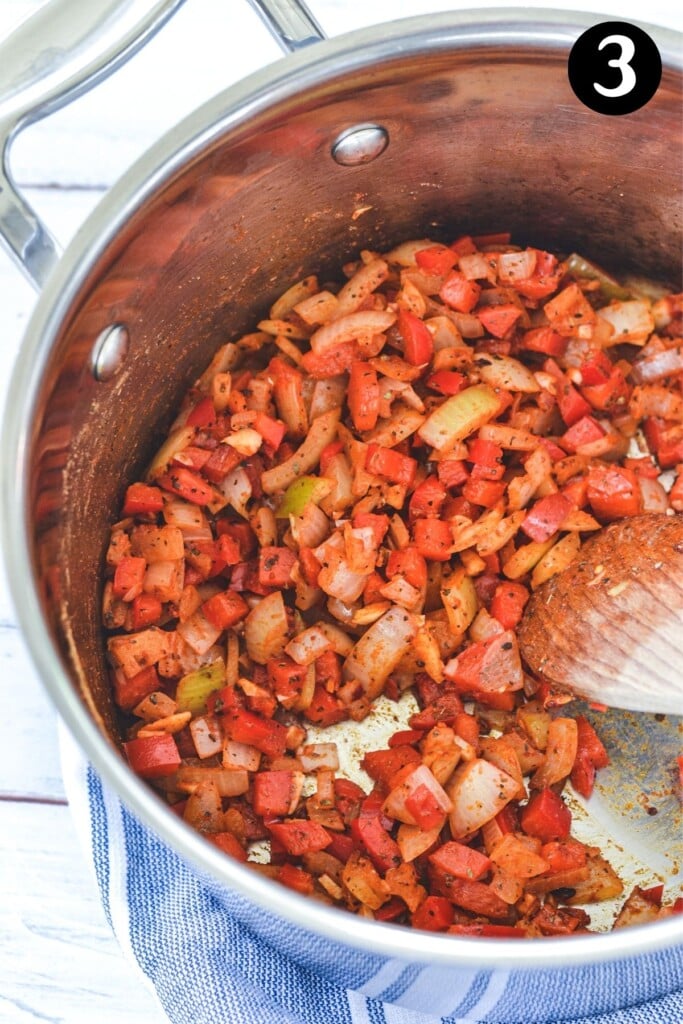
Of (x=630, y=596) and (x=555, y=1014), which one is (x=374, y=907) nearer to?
(x=555, y=1014)

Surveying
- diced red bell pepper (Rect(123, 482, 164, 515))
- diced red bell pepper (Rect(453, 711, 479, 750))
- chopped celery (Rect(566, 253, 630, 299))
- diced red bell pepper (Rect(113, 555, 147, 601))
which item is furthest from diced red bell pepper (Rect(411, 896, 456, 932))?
chopped celery (Rect(566, 253, 630, 299))

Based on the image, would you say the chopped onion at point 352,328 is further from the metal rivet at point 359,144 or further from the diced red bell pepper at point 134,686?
the diced red bell pepper at point 134,686

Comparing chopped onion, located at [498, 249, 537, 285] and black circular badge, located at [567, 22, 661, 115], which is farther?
chopped onion, located at [498, 249, 537, 285]

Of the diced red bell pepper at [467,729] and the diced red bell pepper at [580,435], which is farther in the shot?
the diced red bell pepper at [580,435]

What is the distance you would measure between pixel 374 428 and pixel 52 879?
101cm

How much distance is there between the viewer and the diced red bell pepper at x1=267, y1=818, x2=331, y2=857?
1.77m

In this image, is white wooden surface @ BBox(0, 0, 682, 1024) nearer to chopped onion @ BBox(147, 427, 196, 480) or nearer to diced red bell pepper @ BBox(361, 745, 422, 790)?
chopped onion @ BBox(147, 427, 196, 480)

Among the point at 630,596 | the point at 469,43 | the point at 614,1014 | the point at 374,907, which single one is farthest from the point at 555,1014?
the point at 469,43

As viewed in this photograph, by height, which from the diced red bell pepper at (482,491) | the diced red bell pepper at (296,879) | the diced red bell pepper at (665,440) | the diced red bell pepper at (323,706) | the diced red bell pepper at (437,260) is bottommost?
the diced red bell pepper at (296,879)

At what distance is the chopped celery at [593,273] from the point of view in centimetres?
211

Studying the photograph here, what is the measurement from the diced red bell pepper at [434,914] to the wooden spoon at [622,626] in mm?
402

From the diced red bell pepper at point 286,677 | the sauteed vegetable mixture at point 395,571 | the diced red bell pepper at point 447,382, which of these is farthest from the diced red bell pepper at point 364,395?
the diced red bell pepper at point 286,677

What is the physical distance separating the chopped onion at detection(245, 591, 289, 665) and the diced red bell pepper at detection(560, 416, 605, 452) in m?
0.59

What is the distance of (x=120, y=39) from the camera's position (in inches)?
58.2
